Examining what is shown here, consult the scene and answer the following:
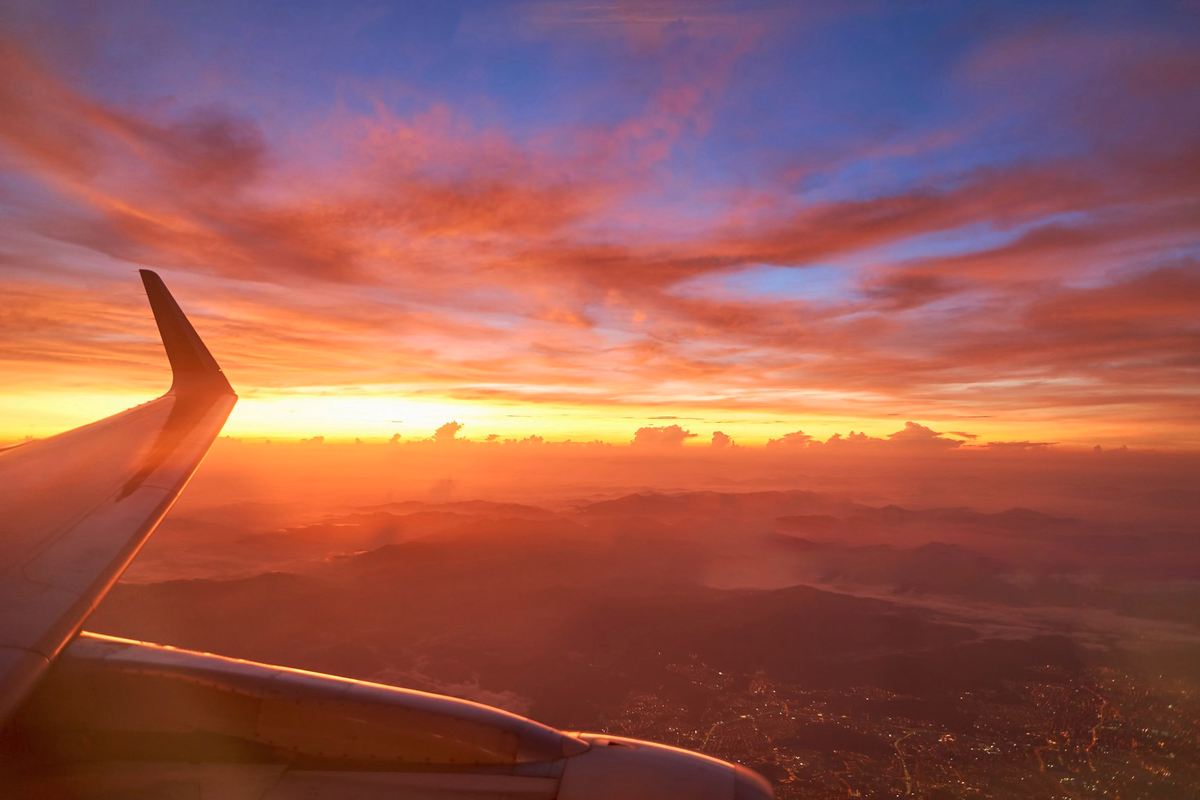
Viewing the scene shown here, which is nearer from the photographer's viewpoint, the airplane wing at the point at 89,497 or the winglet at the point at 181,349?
the airplane wing at the point at 89,497

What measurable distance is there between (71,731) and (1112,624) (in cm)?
24531

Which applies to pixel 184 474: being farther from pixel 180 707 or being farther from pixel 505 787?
pixel 505 787

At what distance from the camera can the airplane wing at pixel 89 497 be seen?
225 inches

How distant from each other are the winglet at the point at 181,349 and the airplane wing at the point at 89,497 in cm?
2

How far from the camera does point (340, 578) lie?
184875 mm

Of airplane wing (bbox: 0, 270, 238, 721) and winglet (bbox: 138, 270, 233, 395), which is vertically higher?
winglet (bbox: 138, 270, 233, 395)

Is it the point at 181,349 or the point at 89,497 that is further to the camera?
the point at 181,349

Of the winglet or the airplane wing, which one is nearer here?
the airplane wing

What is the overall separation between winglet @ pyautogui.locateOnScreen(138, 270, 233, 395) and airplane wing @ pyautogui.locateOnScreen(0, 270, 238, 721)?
0.02m

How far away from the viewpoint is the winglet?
34.9 feet

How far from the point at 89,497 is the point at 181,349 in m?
4.29

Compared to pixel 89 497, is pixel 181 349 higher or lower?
higher

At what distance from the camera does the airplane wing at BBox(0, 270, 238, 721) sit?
571cm

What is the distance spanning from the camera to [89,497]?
8555 millimetres
